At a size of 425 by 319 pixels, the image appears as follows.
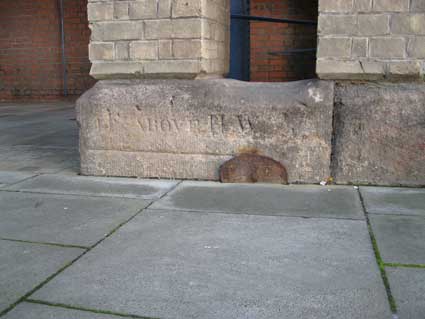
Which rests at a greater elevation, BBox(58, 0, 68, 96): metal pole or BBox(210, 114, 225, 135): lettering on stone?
BBox(58, 0, 68, 96): metal pole

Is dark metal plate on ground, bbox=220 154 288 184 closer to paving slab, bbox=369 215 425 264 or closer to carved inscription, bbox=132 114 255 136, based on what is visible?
carved inscription, bbox=132 114 255 136

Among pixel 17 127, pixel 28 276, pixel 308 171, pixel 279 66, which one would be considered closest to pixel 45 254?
pixel 28 276

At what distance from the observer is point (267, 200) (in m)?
2.92

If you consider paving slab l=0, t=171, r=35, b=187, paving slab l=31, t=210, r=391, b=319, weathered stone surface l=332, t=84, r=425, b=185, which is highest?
weathered stone surface l=332, t=84, r=425, b=185

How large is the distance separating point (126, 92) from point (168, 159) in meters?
0.58

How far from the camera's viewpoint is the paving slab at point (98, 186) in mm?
3129

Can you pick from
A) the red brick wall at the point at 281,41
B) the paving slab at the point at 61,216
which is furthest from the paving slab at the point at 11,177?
the red brick wall at the point at 281,41

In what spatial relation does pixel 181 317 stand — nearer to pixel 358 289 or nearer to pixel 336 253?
pixel 358 289

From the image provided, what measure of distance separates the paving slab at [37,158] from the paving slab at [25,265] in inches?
66.9

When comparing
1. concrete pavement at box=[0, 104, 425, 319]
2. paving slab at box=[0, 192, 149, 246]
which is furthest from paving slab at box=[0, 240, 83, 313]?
paving slab at box=[0, 192, 149, 246]

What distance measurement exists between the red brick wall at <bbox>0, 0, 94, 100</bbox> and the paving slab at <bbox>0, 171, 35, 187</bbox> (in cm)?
659

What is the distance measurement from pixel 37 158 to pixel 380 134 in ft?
9.72

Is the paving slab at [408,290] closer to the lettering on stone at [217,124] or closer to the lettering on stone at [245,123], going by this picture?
the lettering on stone at [245,123]

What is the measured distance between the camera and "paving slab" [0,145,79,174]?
154 inches
